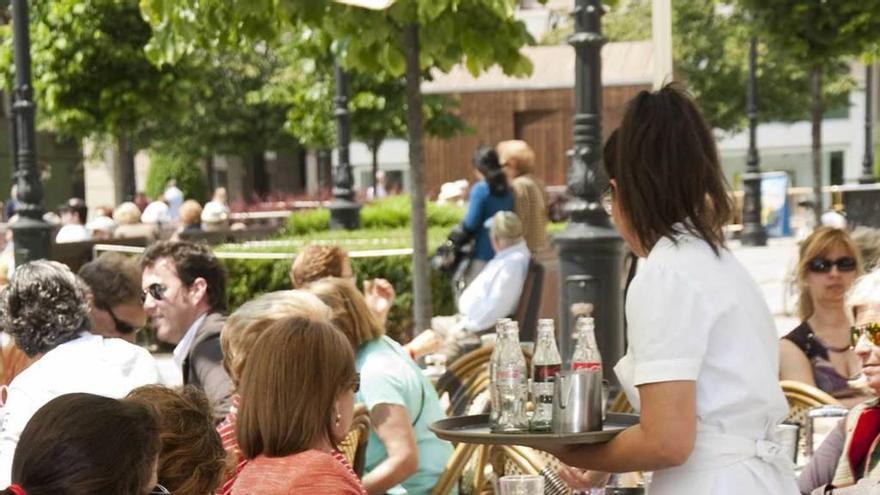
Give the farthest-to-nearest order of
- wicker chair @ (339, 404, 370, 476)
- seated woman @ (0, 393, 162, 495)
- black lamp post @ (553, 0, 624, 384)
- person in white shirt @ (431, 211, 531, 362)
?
black lamp post @ (553, 0, 624, 384), person in white shirt @ (431, 211, 531, 362), wicker chair @ (339, 404, 370, 476), seated woman @ (0, 393, 162, 495)

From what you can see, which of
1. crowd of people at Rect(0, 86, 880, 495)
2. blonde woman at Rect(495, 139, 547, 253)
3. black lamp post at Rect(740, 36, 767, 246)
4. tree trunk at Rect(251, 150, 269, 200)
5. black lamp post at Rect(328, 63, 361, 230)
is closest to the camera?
crowd of people at Rect(0, 86, 880, 495)

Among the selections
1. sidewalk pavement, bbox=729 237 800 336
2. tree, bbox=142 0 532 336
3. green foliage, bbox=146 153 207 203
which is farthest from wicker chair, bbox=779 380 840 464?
green foliage, bbox=146 153 207 203

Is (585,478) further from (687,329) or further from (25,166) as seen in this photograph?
(25,166)

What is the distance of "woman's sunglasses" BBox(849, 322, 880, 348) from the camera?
4.17 m

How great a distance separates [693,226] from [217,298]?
3.40 meters

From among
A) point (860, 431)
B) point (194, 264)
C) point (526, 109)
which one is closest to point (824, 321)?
point (860, 431)

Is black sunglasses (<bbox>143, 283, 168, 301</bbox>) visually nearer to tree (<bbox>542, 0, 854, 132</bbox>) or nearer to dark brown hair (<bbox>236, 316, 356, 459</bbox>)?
dark brown hair (<bbox>236, 316, 356, 459</bbox>)

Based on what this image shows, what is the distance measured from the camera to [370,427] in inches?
200

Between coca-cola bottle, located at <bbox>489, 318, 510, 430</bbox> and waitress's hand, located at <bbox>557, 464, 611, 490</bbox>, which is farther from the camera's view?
waitress's hand, located at <bbox>557, 464, 611, 490</bbox>

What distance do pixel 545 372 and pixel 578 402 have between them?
0.21 meters

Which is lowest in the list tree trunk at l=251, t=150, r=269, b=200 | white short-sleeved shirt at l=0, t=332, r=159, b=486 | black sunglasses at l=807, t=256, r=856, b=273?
tree trunk at l=251, t=150, r=269, b=200

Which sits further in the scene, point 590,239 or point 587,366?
point 590,239

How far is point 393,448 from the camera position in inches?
201

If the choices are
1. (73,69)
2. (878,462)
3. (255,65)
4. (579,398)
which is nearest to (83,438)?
(579,398)
